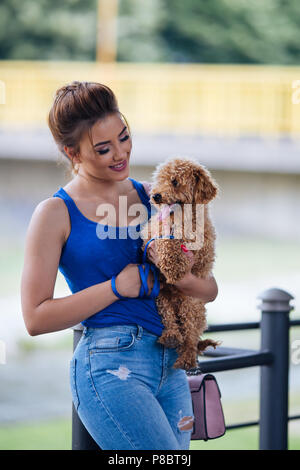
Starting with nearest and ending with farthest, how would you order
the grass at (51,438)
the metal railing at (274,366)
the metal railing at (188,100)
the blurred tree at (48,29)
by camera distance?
the metal railing at (274,366)
the grass at (51,438)
the metal railing at (188,100)
the blurred tree at (48,29)

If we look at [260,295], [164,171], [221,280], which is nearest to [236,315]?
[221,280]

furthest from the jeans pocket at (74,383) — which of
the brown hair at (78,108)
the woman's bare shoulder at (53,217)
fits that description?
the brown hair at (78,108)

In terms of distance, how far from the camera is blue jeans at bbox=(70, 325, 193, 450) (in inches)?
73.0

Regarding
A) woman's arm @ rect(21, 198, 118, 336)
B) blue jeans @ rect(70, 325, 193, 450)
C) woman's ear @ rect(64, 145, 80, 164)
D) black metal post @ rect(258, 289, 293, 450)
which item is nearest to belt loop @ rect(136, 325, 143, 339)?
blue jeans @ rect(70, 325, 193, 450)

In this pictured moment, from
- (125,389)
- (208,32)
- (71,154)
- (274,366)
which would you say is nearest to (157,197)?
(71,154)

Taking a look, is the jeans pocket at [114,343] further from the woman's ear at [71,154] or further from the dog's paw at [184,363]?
the woman's ear at [71,154]

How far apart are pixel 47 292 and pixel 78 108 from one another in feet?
1.80

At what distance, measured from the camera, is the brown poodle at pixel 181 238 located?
81.1 inches

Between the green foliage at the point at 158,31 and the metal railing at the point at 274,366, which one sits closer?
the metal railing at the point at 274,366

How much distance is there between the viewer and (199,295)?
2131 mm

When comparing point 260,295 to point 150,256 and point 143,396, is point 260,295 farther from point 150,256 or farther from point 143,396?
point 143,396

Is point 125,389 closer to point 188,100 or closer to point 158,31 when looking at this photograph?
point 188,100

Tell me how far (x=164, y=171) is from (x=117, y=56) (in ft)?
79.2

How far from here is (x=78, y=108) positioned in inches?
79.0
